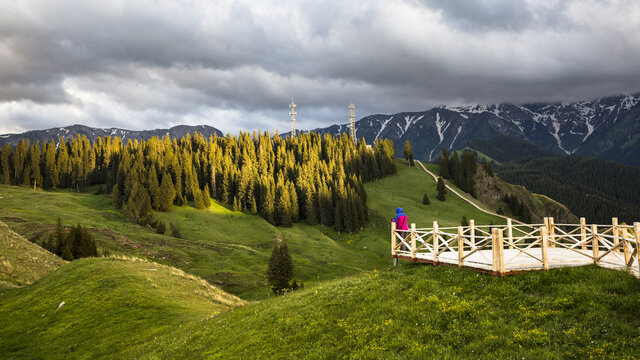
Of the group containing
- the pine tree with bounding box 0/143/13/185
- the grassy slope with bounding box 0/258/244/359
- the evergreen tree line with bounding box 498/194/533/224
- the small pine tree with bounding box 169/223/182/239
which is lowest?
the evergreen tree line with bounding box 498/194/533/224

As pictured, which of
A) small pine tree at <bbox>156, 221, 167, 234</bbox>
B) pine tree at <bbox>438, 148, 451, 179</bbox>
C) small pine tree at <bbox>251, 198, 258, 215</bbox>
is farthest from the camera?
pine tree at <bbox>438, 148, 451, 179</bbox>

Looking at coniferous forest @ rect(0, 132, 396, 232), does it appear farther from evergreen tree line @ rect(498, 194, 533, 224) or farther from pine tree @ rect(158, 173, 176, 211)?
evergreen tree line @ rect(498, 194, 533, 224)

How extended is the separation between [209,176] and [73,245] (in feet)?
320

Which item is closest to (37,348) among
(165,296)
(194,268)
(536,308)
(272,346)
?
(165,296)

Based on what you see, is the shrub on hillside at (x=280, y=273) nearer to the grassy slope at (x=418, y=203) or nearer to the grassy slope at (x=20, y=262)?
the grassy slope at (x=20, y=262)

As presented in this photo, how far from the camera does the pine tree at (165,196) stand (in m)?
116

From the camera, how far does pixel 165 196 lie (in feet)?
381

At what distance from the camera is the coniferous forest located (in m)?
123

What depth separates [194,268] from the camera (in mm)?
67625

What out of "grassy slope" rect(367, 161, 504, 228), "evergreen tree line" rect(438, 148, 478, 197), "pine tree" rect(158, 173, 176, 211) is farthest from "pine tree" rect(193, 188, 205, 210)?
"evergreen tree line" rect(438, 148, 478, 197)

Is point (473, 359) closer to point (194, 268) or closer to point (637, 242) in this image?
point (637, 242)

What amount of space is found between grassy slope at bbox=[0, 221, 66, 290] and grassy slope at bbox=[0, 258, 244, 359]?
5618 mm

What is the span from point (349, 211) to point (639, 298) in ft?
397

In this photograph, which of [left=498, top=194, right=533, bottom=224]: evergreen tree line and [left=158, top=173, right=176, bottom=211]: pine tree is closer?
[left=158, top=173, right=176, bottom=211]: pine tree
